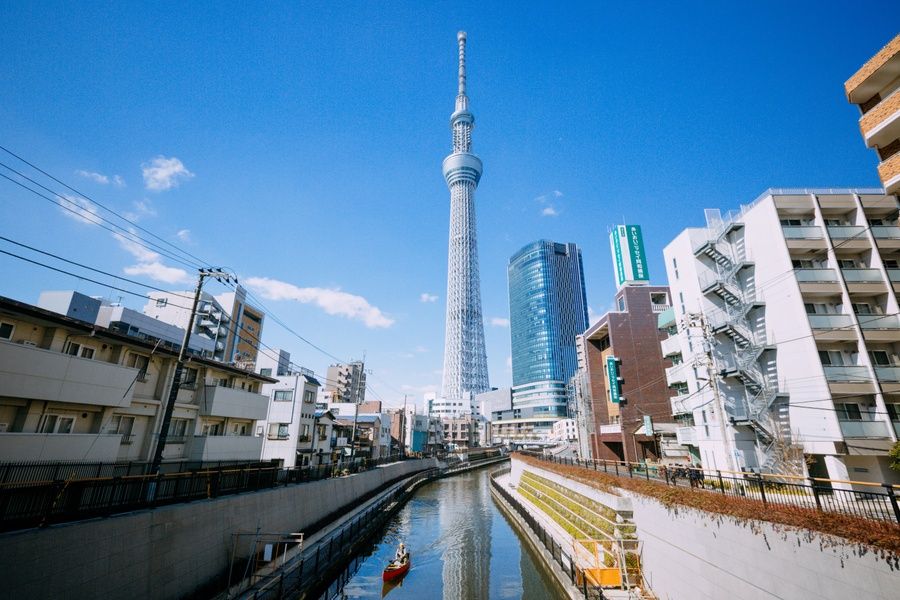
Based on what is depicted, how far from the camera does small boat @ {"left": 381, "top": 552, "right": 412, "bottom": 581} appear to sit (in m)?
17.7

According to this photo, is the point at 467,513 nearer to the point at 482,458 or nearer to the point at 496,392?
the point at 482,458

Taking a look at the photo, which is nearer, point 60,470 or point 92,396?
point 60,470

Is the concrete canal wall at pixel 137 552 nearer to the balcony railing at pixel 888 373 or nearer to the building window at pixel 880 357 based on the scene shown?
the balcony railing at pixel 888 373

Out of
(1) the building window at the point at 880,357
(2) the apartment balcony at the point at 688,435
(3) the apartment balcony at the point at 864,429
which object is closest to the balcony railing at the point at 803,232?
(1) the building window at the point at 880,357

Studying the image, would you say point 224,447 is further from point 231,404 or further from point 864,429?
point 864,429

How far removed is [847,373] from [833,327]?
7.93 feet

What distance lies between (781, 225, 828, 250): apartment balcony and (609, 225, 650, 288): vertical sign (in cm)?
1916

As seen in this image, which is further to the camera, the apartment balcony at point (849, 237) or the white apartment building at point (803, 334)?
the apartment balcony at point (849, 237)

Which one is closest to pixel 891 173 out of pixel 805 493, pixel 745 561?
pixel 805 493

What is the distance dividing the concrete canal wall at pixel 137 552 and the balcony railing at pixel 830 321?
29.3m

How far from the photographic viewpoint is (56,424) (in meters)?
14.9

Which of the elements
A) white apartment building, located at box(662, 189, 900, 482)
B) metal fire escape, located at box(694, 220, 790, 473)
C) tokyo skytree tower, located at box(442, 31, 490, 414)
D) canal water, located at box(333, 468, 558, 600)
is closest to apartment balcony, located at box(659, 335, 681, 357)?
white apartment building, located at box(662, 189, 900, 482)

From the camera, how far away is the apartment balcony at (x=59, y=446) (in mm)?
12852

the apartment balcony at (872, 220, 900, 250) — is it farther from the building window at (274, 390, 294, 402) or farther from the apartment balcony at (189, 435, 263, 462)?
the building window at (274, 390, 294, 402)
